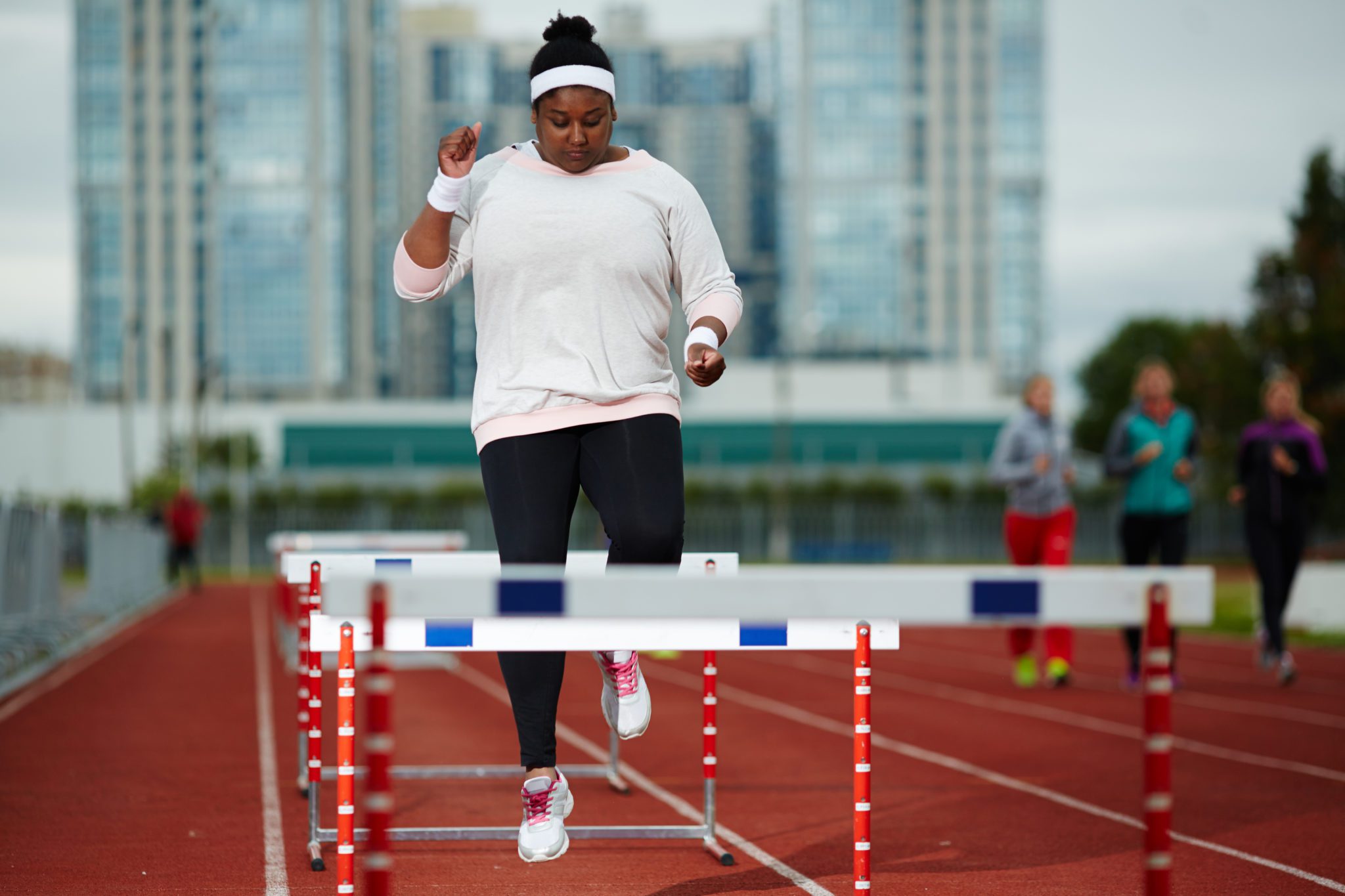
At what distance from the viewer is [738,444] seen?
71625 mm

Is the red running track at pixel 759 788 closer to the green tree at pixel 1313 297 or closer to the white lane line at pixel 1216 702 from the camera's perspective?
the white lane line at pixel 1216 702

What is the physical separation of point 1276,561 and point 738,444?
60.1 meters

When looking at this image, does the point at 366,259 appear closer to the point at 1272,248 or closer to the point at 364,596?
the point at 1272,248

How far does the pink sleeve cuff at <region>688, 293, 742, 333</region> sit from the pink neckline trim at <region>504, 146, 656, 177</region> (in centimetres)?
40

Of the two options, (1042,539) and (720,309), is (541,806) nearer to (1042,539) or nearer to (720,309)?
(720,309)

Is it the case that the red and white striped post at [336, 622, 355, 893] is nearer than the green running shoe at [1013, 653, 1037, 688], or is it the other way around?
the red and white striped post at [336, 622, 355, 893]

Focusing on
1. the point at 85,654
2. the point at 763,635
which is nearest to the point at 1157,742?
the point at 763,635

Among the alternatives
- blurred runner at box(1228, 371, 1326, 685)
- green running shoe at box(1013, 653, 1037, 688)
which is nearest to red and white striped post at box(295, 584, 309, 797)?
green running shoe at box(1013, 653, 1037, 688)

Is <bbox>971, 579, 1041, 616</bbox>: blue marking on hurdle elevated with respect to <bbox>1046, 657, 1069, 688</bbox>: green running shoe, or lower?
elevated

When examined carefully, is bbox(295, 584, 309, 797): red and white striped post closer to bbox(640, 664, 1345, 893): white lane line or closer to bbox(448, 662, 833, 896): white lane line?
bbox(448, 662, 833, 896): white lane line

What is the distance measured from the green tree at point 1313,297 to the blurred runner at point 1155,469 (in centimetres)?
3137

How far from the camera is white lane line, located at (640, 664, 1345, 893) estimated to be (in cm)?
523

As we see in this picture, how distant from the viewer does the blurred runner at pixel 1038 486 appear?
36.6ft

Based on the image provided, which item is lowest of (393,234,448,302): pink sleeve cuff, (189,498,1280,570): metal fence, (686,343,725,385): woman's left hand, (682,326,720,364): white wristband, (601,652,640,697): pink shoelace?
(189,498,1280,570): metal fence
